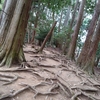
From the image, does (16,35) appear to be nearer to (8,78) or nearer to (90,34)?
(8,78)

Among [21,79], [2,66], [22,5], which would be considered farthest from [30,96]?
[22,5]

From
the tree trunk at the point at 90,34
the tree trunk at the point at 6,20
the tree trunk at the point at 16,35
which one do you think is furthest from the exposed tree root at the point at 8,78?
the tree trunk at the point at 90,34

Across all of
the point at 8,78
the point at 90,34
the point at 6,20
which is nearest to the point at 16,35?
the point at 6,20

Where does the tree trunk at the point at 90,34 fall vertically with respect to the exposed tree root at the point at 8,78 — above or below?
above

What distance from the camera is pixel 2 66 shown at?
541cm

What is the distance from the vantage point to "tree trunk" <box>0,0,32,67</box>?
5734mm

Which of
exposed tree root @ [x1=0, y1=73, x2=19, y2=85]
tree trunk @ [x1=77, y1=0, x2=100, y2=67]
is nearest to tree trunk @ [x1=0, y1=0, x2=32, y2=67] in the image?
exposed tree root @ [x1=0, y1=73, x2=19, y2=85]

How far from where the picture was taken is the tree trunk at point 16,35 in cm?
573

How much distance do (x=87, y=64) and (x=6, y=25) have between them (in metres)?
4.75

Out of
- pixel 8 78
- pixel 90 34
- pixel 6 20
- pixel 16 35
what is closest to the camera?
pixel 8 78

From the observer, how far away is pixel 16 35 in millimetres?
5855

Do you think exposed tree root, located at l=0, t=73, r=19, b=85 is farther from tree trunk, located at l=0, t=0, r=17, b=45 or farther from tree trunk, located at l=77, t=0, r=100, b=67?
tree trunk, located at l=77, t=0, r=100, b=67

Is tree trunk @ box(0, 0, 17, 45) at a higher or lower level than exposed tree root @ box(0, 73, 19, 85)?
higher

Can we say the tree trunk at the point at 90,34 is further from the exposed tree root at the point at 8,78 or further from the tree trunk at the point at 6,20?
the exposed tree root at the point at 8,78
